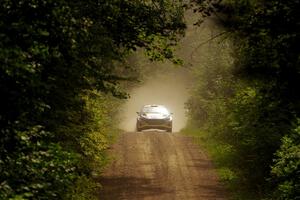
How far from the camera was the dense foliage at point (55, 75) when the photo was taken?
6.76m

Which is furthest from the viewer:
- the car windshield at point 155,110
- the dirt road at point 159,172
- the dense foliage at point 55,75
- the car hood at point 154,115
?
the car windshield at point 155,110

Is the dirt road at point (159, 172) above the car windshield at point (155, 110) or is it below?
below

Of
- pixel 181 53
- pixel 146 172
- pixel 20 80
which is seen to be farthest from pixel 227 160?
pixel 181 53

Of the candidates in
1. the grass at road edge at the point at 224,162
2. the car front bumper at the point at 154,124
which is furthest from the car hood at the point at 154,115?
the grass at road edge at the point at 224,162

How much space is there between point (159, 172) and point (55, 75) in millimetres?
9395

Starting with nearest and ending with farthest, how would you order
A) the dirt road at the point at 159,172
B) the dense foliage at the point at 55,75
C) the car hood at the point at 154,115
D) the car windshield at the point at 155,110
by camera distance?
the dense foliage at the point at 55,75, the dirt road at the point at 159,172, the car hood at the point at 154,115, the car windshield at the point at 155,110

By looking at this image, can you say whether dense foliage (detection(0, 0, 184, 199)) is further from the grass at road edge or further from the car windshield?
the car windshield

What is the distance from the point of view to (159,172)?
62.7 feet

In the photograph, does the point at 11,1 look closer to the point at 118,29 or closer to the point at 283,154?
the point at 283,154

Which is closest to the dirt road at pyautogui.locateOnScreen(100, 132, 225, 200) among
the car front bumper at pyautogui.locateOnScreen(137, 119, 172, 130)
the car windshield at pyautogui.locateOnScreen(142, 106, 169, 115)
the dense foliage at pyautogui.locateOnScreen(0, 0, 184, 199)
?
the dense foliage at pyautogui.locateOnScreen(0, 0, 184, 199)

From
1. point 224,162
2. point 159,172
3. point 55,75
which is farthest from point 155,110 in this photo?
point 55,75

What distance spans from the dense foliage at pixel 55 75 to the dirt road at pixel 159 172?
1220 mm

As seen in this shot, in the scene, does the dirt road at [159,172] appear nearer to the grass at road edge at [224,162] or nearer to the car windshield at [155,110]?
the grass at road edge at [224,162]

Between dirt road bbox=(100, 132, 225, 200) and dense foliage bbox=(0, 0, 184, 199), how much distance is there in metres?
1.22
